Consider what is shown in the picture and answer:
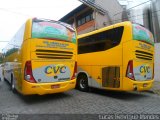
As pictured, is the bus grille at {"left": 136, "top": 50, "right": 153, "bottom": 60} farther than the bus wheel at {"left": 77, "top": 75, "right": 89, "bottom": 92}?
No

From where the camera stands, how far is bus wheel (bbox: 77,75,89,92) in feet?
32.2

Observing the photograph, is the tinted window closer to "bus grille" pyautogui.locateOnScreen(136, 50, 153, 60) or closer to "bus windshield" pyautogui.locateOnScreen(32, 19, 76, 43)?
"bus grille" pyautogui.locateOnScreen(136, 50, 153, 60)

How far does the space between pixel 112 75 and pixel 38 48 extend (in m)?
3.26

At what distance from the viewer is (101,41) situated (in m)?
8.79

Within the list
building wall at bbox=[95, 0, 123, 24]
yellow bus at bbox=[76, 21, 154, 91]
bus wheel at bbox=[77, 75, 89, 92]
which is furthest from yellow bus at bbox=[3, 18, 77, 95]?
building wall at bbox=[95, 0, 123, 24]

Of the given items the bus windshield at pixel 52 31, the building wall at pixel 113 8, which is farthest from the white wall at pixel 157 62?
the building wall at pixel 113 8

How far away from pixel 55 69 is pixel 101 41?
2.66 meters

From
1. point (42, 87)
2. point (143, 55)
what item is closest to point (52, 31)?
point (42, 87)

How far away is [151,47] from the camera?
869cm

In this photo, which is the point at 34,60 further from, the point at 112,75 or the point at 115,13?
the point at 115,13

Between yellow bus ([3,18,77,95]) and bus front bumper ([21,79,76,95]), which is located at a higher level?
yellow bus ([3,18,77,95])

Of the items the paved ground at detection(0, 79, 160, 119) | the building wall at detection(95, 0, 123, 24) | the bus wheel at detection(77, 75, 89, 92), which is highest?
the building wall at detection(95, 0, 123, 24)

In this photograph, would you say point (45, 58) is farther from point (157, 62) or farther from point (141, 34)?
point (157, 62)

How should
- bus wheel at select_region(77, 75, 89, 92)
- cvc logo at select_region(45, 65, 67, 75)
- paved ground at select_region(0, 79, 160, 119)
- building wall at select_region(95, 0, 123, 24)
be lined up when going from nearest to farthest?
1. paved ground at select_region(0, 79, 160, 119)
2. cvc logo at select_region(45, 65, 67, 75)
3. bus wheel at select_region(77, 75, 89, 92)
4. building wall at select_region(95, 0, 123, 24)
